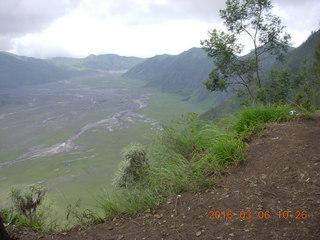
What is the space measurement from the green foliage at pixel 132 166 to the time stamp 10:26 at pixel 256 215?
1885 mm

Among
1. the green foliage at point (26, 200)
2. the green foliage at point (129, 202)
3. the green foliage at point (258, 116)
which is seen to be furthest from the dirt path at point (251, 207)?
the green foliage at point (26, 200)

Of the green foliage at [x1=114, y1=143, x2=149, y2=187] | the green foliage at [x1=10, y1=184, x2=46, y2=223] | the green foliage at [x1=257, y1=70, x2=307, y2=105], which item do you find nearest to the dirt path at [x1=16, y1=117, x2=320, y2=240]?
the green foliage at [x1=114, y1=143, x2=149, y2=187]

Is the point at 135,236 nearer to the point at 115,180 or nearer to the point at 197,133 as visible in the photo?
the point at 115,180

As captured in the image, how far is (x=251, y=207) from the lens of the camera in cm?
296

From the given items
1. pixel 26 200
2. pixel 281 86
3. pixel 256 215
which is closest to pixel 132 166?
pixel 256 215

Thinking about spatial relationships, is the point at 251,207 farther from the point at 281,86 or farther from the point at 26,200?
the point at 281,86

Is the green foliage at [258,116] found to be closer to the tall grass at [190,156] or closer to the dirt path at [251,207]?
the tall grass at [190,156]

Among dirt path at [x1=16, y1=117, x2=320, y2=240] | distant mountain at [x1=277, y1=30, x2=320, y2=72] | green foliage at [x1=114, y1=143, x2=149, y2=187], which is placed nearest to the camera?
dirt path at [x1=16, y1=117, x2=320, y2=240]

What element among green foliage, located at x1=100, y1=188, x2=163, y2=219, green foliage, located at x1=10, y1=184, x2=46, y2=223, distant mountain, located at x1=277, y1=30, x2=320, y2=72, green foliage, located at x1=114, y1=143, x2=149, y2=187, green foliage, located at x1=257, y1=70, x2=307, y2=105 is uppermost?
distant mountain, located at x1=277, y1=30, x2=320, y2=72

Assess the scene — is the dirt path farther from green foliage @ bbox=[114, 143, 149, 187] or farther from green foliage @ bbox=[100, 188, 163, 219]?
green foliage @ bbox=[114, 143, 149, 187]

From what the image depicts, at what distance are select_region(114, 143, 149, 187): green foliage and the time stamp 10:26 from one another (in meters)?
1.89

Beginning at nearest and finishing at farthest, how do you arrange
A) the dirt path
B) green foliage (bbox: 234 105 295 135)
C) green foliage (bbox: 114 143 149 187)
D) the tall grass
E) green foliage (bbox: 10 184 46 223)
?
the dirt path, the tall grass, green foliage (bbox: 114 143 149 187), green foliage (bbox: 234 105 295 135), green foliage (bbox: 10 184 46 223)

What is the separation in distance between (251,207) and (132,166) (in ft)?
7.82

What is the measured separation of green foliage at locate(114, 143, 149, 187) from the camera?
4676mm
